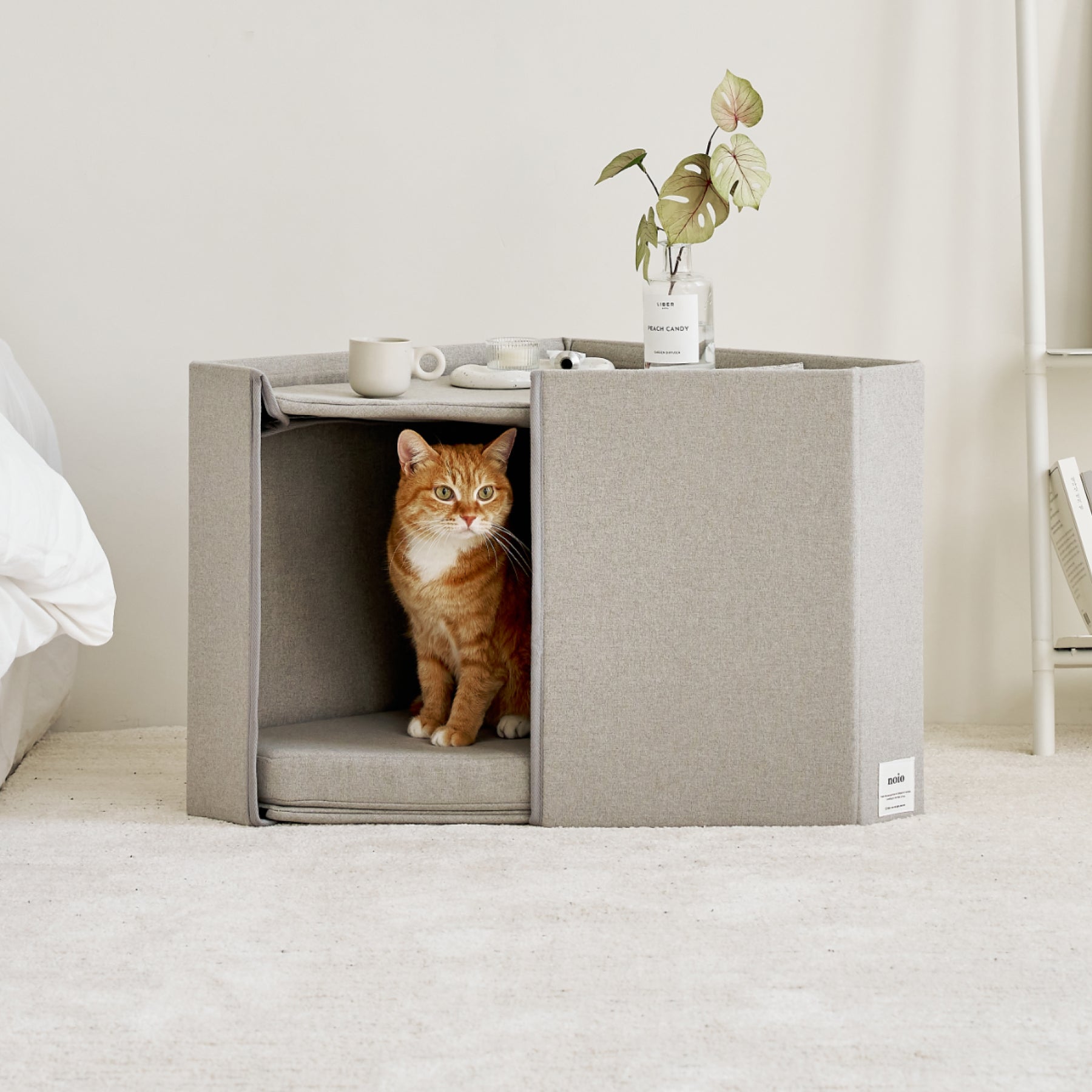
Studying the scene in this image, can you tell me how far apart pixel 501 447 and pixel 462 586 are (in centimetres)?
21

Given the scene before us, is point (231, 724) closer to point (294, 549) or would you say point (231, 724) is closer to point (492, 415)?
point (294, 549)

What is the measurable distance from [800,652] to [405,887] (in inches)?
23.4

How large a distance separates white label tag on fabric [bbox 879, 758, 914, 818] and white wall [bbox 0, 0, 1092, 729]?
69cm

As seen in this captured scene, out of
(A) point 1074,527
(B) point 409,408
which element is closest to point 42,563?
(B) point 409,408

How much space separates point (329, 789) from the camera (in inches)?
71.1

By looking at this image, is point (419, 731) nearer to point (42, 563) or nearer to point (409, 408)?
point (409, 408)

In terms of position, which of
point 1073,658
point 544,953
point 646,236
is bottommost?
point 544,953

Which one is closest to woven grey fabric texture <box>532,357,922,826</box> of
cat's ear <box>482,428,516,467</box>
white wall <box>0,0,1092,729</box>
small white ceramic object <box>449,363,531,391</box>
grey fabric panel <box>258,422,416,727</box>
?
cat's ear <box>482,428,516,467</box>

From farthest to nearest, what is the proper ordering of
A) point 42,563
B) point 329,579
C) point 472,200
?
point 472,200 < point 329,579 < point 42,563

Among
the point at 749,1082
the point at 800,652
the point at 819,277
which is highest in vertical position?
the point at 819,277

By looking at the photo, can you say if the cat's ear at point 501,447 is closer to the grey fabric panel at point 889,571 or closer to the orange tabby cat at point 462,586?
the orange tabby cat at point 462,586

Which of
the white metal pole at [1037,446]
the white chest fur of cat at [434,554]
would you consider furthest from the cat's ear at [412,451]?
the white metal pole at [1037,446]

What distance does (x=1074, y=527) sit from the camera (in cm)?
214

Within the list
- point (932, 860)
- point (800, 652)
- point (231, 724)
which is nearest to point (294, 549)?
point (231, 724)
